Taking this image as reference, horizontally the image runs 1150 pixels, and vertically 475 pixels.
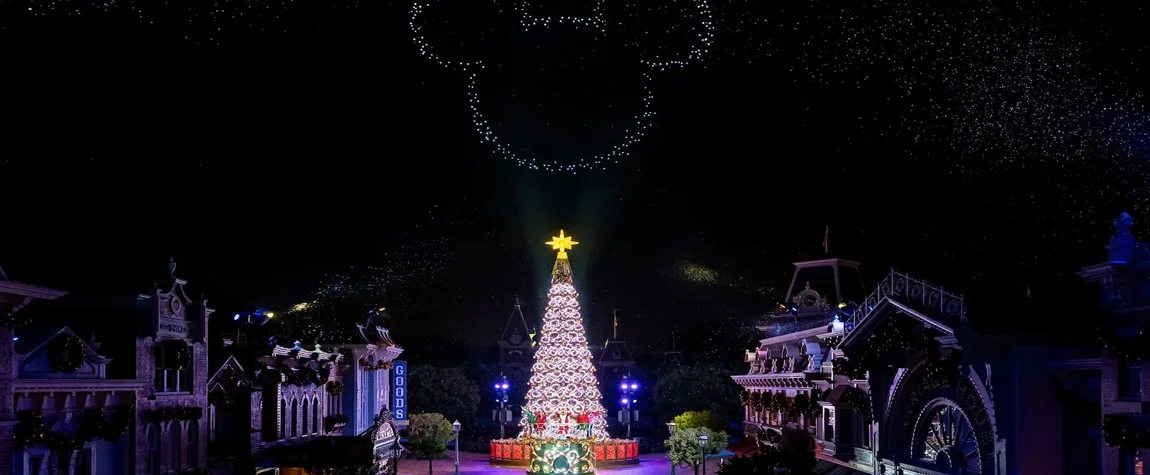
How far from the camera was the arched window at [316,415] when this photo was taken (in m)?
45.8

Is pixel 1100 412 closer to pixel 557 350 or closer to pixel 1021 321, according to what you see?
pixel 1021 321

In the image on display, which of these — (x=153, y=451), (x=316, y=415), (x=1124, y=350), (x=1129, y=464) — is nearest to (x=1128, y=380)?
(x=1124, y=350)

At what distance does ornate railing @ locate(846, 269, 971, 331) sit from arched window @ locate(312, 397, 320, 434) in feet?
79.7

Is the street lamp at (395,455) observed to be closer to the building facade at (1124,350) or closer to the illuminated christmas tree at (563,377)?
the illuminated christmas tree at (563,377)

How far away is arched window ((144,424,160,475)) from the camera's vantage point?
30.2 m

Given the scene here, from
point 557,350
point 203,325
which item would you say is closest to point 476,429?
point 557,350

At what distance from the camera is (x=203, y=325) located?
32.8m

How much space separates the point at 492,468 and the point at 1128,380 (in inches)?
1660

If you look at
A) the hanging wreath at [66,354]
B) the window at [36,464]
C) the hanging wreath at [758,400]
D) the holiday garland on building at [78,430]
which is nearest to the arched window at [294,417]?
the holiday garland on building at [78,430]

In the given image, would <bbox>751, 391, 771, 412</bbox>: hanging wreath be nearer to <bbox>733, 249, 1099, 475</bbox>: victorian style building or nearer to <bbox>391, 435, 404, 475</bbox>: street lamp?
<bbox>733, 249, 1099, 475</bbox>: victorian style building

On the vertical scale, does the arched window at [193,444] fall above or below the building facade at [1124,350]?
below

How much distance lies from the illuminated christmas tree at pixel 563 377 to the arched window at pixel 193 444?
2302cm

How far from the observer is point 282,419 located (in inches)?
1617

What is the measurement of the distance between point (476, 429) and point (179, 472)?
50410 millimetres
